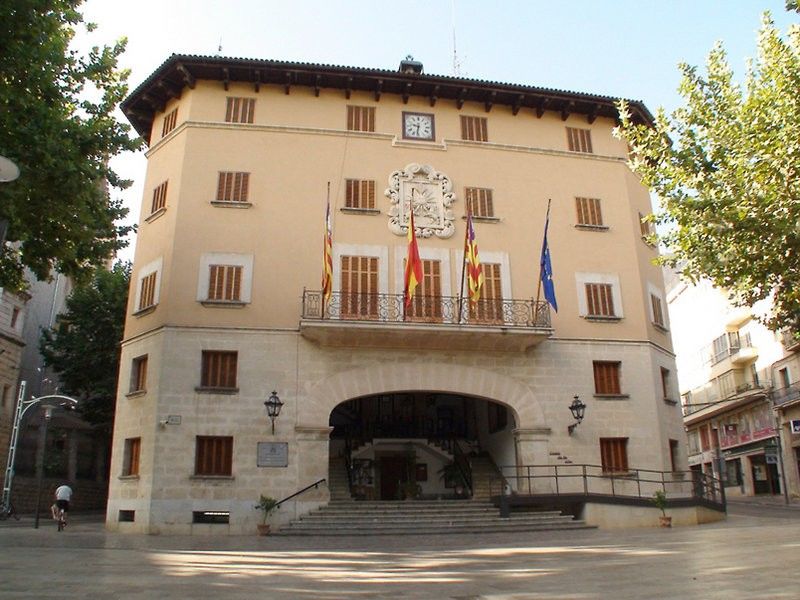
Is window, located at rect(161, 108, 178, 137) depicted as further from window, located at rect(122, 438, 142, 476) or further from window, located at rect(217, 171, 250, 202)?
window, located at rect(122, 438, 142, 476)

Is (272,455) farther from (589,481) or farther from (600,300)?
(600,300)

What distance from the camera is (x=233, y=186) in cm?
2205

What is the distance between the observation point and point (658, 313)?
80.0ft

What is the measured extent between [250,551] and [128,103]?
17.4 meters

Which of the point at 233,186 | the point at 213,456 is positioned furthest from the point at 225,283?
the point at 213,456

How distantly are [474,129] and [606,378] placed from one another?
971cm

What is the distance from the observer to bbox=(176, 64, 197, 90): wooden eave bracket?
73.2 ft

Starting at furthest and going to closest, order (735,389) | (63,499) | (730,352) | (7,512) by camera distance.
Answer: (730,352)
(735,389)
(7,512)
(63,499)

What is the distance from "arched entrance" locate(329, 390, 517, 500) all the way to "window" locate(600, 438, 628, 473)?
2840mm

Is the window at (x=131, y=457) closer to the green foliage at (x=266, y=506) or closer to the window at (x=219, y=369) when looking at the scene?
the window at (x=219, y=369)

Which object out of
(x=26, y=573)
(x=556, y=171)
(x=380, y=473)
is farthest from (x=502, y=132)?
(x=26, y=573)

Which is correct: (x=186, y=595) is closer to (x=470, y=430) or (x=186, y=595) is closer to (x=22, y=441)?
(x=470, y=430)

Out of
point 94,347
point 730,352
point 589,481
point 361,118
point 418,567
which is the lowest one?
point 418,567

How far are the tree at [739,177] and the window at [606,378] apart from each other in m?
4.58
